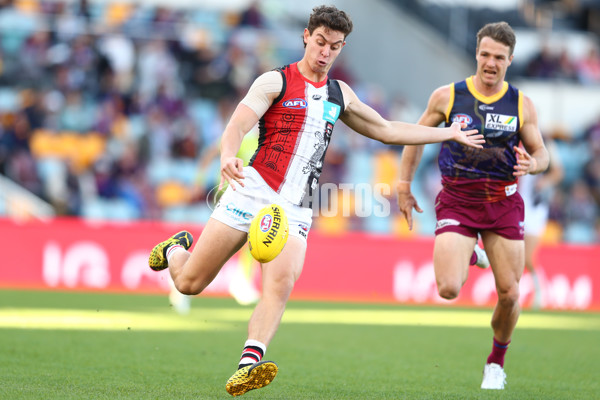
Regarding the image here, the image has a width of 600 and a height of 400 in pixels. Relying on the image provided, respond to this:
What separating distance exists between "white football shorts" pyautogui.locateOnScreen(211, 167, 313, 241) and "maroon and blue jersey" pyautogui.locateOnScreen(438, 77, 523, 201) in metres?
1.81

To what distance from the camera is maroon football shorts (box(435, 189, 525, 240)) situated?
7.23 m

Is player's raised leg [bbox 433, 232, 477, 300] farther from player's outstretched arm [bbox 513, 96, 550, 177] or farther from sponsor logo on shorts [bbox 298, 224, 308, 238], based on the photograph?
sponsor logo on shorts [bbox 298, 224, 308, 238]

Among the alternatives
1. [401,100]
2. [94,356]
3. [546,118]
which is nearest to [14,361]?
[94,356]

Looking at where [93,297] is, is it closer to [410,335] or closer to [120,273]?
[120,273]

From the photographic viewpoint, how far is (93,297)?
1378cm

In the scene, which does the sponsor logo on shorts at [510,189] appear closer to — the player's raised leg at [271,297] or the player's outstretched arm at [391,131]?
the player's outstretched arm at [391,131]

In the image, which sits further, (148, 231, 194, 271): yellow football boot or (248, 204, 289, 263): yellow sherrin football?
(148, 231, 194, 271): yellow football boot

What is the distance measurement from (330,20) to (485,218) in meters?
2.28

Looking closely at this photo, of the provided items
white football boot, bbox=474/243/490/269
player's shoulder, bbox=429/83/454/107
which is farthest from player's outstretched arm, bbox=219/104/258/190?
white football boot, bbox=474/243/490/269

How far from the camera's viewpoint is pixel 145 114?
59.0 feet

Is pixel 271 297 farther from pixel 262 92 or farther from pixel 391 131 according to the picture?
pixel 391 131

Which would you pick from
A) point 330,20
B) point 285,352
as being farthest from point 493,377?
point 330,20

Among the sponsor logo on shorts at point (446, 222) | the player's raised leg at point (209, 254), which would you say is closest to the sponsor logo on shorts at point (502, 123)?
the sponsor logo on shorts at point (446, 222)

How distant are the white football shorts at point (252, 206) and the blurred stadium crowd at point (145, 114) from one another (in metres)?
9.75
